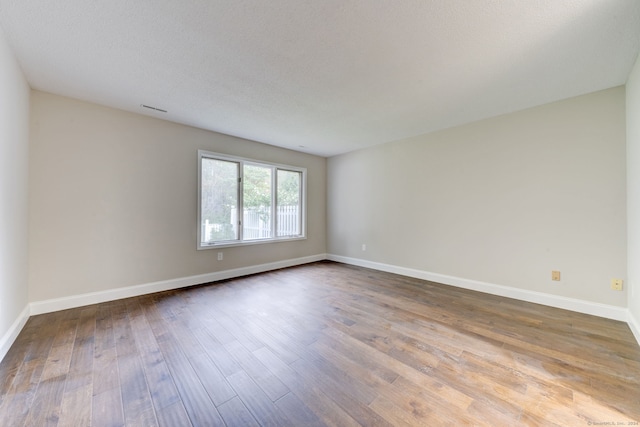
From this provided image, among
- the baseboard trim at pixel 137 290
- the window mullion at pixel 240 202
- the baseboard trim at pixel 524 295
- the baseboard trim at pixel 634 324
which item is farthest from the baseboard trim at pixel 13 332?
the baseboard trim at pixel 634 324

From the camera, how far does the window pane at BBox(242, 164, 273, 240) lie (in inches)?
173

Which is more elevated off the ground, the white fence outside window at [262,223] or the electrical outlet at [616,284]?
the white fence outside window at [262,223]

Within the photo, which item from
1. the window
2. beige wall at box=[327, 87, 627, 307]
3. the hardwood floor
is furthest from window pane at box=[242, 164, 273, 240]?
beige wall at box=[327, 87, 627, 307]

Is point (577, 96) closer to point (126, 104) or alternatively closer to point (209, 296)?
point (209, 296)

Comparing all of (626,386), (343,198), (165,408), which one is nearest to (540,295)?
(626,386)

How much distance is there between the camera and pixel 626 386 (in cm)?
153

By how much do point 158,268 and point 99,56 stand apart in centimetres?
255

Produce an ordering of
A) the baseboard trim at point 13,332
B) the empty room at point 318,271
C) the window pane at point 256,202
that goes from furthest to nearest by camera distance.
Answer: the window pane at point 256,202 < the baseboard trim at point 13,332 < the empty room at point 318,271

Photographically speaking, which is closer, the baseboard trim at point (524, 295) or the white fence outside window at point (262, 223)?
the baseboard trim at point (524, 295)

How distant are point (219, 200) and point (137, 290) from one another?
168 centimetres

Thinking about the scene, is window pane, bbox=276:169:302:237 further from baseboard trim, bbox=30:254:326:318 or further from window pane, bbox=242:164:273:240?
baseboard trim, bbox=30:254:326:318

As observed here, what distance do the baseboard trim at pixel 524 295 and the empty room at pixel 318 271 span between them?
0.02 meters

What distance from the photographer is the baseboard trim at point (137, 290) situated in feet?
8.80

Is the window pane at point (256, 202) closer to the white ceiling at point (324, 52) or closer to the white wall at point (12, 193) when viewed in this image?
the white ceiling at point (324, 52)
